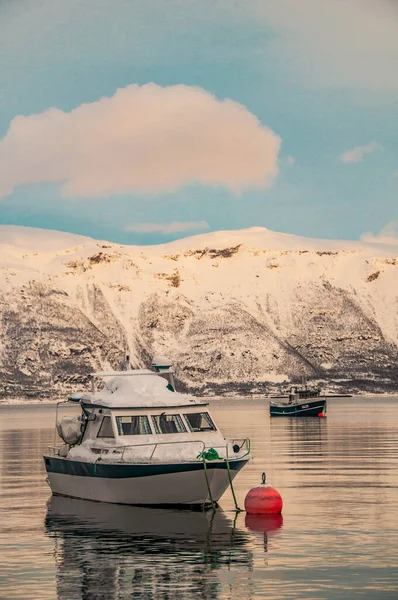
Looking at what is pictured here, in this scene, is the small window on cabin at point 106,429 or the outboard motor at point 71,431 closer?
the small window on cabin at point 106,429

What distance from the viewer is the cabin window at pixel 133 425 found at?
148ft

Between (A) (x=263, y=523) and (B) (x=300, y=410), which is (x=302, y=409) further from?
(A) (x=263, y=523)

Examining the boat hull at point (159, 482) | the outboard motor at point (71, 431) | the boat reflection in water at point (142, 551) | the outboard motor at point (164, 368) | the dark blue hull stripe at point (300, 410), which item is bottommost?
the boat reflection in water at point (142, 551)

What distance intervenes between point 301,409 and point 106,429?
143884mm

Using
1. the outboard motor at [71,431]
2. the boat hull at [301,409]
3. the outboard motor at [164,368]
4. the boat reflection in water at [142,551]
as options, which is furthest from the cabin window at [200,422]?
the boat hull at [301,409]

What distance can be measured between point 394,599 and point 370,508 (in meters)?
17.4

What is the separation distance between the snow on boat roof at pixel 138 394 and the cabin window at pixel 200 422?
1.89ft

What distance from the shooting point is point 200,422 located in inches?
1828

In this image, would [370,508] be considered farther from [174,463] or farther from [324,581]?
[324,581]

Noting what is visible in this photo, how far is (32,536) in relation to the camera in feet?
124

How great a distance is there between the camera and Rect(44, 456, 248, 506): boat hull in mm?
41719

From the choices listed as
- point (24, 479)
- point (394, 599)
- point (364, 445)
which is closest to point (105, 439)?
point (24, 479)

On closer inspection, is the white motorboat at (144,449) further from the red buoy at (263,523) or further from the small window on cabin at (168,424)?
the red buoy at (263,523)

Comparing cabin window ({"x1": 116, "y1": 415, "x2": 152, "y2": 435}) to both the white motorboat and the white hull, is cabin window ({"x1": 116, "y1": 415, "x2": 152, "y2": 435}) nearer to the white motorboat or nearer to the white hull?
the white motorboat
